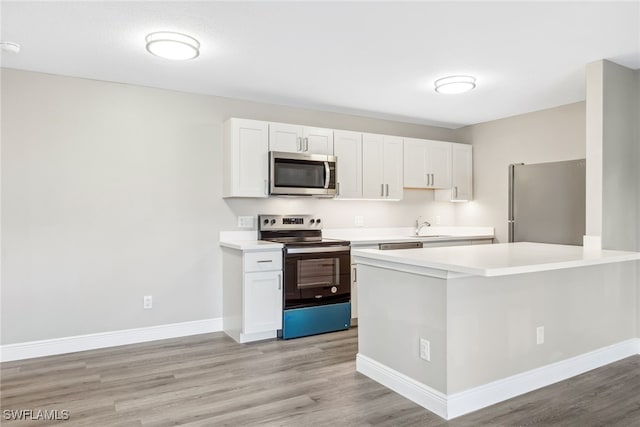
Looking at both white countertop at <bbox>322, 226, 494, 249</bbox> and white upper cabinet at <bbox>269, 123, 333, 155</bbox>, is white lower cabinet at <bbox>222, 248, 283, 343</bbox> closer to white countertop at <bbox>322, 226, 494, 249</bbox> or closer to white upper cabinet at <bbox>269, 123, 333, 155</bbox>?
white countertop at <bbox>322, 226, 494, 249</bbox>

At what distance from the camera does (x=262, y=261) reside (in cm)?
382

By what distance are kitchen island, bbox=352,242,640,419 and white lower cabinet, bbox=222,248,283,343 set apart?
1.04 m

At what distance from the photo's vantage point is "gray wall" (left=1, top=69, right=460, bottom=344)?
3.38 m

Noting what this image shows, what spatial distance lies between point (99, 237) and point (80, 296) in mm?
520

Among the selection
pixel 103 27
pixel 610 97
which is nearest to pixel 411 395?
pixel 610 97

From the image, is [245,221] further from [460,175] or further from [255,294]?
[460,175]

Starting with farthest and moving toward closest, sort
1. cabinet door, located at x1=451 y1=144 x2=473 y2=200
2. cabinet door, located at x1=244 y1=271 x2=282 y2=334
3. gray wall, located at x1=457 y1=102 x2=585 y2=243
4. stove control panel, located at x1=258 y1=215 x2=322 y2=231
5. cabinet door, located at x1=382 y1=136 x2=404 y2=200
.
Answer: cabinet door, located at x1=451 y1=144 x2=473 y2=200 < cabinet door, located at x1=382 y1=136 x2=404 y2=200 < gray wall, located at x1=457 y1=102 x2=585 y2=243 < stove control panel, located at x1=258 y1=215 x2=322 y2=231 < cabinet door, located at x1=244 y1=271 x2=282 y2=334

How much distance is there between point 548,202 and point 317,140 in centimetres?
258

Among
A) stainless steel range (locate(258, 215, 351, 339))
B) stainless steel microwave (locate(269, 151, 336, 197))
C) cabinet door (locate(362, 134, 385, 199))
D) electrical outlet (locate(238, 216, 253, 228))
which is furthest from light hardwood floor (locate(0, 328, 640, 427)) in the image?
cabinet door (locate(362, 134, 385, 199))

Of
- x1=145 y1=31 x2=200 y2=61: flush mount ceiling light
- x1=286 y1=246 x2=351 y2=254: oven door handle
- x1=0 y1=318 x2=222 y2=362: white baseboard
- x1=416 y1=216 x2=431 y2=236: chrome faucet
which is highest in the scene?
x1=145 y1=31 x2=200 y2=61: flush mount ceiling light

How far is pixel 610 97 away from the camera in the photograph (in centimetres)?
332

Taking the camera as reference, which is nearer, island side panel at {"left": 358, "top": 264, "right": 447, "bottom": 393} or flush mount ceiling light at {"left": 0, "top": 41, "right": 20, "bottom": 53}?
island side panel at {"left": 358, "top": 264, "right": 447, "bottom": 393}

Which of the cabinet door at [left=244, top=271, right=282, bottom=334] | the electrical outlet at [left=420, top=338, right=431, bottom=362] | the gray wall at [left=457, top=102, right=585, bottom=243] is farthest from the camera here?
the gray wall at [left=457, top=102, right=585, bottom=243]

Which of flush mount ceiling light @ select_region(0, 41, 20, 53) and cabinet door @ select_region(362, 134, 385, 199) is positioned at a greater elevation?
flush mount ceiling light @ select_region(0, 41, 20, 53)
